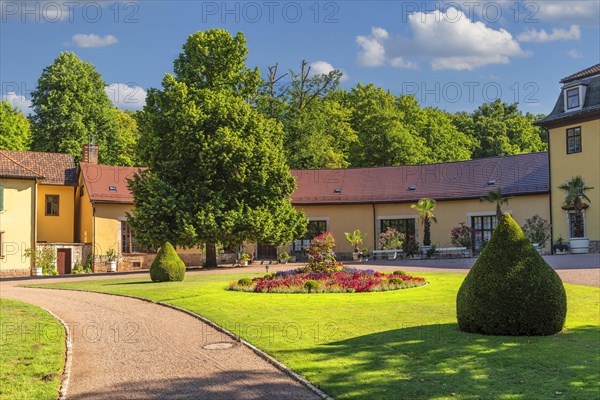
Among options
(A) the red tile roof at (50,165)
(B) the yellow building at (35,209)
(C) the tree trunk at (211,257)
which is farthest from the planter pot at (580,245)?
(A) the red tile roof at (50,165)

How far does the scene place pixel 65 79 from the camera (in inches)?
2003

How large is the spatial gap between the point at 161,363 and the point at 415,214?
3085 cm

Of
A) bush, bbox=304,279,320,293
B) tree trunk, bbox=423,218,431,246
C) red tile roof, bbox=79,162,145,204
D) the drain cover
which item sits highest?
red tile roof, bbox=79,162,145,204

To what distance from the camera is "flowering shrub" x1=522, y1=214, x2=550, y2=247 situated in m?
34.6

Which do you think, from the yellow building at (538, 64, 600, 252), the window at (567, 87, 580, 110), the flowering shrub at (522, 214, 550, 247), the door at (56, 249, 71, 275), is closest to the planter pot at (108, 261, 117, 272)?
the door at (56, 249, 71, 275)

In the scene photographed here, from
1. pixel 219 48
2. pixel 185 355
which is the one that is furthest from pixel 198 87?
pixel 185 355

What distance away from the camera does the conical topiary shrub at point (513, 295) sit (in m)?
11.5

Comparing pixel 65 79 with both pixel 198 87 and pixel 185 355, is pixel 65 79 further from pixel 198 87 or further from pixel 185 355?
pixel 185 355

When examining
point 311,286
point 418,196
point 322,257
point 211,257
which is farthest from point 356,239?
point 311,286

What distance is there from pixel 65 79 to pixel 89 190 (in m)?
16.3

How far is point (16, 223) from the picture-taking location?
117 ft

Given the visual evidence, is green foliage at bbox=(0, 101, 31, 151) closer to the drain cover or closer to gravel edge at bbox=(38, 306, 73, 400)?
gravel edge at bbox=(38, 306, 73, 400)

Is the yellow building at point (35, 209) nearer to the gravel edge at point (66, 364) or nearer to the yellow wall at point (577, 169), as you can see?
the gravel edge at point (66, 364)

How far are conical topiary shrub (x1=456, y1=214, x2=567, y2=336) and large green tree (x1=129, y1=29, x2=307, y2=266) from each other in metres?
21.1
